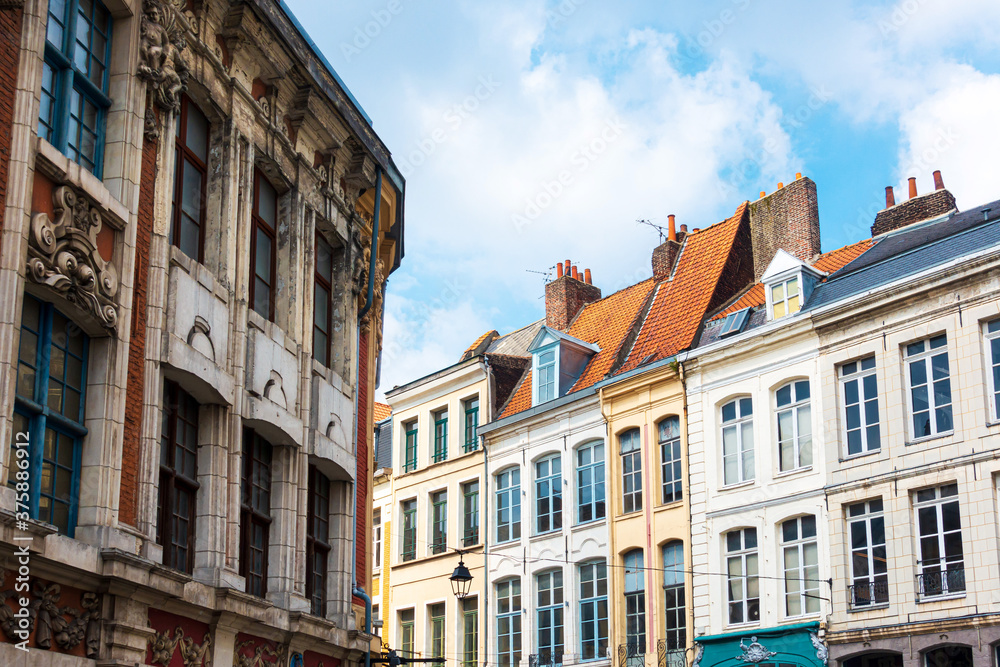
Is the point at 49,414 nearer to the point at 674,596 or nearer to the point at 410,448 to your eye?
Result: the point at 674,596

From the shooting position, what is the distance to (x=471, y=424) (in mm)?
34031

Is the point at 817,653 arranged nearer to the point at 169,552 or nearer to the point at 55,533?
the point at 169,552

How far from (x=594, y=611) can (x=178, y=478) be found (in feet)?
59.2

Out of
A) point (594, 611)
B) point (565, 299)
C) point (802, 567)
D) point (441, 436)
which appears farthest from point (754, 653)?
point (565, 299)

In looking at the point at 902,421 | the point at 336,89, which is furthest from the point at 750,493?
the point at 336,89

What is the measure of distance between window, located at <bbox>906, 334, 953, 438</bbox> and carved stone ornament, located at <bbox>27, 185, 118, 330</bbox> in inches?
644

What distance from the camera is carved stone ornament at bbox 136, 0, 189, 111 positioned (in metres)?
11.6

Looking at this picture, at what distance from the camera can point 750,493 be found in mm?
25297

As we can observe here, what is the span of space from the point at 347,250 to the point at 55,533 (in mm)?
8295

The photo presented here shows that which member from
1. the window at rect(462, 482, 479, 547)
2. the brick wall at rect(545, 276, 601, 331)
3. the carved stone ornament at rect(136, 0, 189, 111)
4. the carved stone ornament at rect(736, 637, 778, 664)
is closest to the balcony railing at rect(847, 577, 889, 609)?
the carved stone ornament at rect(736, 637, 778, 664)

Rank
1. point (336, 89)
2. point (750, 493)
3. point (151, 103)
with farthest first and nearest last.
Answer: point (750, 493) < point (336, 89) < point (151, 103)

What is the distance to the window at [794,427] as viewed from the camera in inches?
965

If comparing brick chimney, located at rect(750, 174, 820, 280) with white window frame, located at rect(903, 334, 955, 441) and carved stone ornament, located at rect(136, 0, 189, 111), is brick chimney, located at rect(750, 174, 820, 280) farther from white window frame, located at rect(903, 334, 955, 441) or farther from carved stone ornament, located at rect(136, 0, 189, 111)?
carved stone ornament, located at rect(136, 0, 189, 111)

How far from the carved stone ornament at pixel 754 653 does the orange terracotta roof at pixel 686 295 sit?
6.87m
